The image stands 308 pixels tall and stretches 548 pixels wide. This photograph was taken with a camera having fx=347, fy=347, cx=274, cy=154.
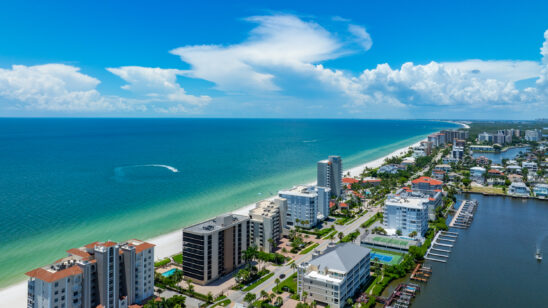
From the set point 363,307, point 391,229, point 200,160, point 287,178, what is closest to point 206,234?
point 363,307

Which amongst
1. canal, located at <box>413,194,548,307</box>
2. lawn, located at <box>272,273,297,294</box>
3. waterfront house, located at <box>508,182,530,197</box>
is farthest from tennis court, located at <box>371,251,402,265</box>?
waterfront house, located at <box>508,182,530,197</box>

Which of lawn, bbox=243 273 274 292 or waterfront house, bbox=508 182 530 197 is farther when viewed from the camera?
waterfront house, bbox=508 182 530 197

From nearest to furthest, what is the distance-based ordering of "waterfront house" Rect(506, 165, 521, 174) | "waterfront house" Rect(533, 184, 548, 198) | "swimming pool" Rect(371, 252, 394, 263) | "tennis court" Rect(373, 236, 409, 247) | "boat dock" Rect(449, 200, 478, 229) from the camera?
"swimming pool" Rect(371, 252, 394, 263) → "tennis court" Rect(373, 236, 409, 247) → "boat dock" Rect(449, 200, 478, 229) → "waterfront house" Rect(533, 184, 548, 198) → "waterfront house" Rect(506, 165, 521, 174)

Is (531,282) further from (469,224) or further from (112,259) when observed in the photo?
(112,259)

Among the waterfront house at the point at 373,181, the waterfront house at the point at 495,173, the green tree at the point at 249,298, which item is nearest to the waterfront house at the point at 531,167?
the waterfront house at the point at 495,173

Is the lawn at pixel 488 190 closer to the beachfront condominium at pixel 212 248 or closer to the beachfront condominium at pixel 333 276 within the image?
the beachfront condominium at pixel 333 276

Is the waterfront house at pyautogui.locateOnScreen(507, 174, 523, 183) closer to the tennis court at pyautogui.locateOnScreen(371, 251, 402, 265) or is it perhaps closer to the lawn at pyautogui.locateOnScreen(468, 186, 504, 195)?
the lawn at pyautogui.locateOnScreen(468, 186, 504, 195)

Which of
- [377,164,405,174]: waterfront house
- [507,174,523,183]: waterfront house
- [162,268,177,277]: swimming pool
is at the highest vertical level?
[377,164,405,174]: waterfront house
